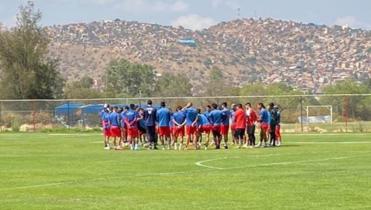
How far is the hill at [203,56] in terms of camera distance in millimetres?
175875

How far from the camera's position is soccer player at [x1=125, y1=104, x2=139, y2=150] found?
40281mm

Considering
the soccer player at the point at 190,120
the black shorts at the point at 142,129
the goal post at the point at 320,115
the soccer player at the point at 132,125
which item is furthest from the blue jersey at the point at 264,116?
the goal post at the point at 320,115

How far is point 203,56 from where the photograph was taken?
180875 millimetres

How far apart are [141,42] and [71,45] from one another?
14.0 metres

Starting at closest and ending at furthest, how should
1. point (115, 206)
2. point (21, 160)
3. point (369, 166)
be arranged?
point (115, 206), point (369, 166), point (21, 160)

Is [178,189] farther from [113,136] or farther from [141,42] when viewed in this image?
[141,42]

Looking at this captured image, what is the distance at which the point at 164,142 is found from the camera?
139ft

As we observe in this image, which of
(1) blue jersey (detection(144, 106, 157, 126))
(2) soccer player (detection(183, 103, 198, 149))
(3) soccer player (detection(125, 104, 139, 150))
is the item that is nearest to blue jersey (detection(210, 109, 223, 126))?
(2) soccer player (detection(183, 103, 198, 149))

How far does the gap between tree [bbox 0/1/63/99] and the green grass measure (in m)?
54.2

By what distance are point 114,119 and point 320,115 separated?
110ft

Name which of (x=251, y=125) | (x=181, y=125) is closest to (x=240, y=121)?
(x=251, y=125)

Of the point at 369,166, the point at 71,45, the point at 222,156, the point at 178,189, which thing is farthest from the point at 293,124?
the point at 71,45

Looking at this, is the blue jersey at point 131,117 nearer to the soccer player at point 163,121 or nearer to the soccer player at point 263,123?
the soccer player at point 163,121

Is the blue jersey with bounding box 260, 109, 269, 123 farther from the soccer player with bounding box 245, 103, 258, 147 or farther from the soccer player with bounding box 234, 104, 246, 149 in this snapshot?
the soccer player with bounding box 234, 104, 246, 149
